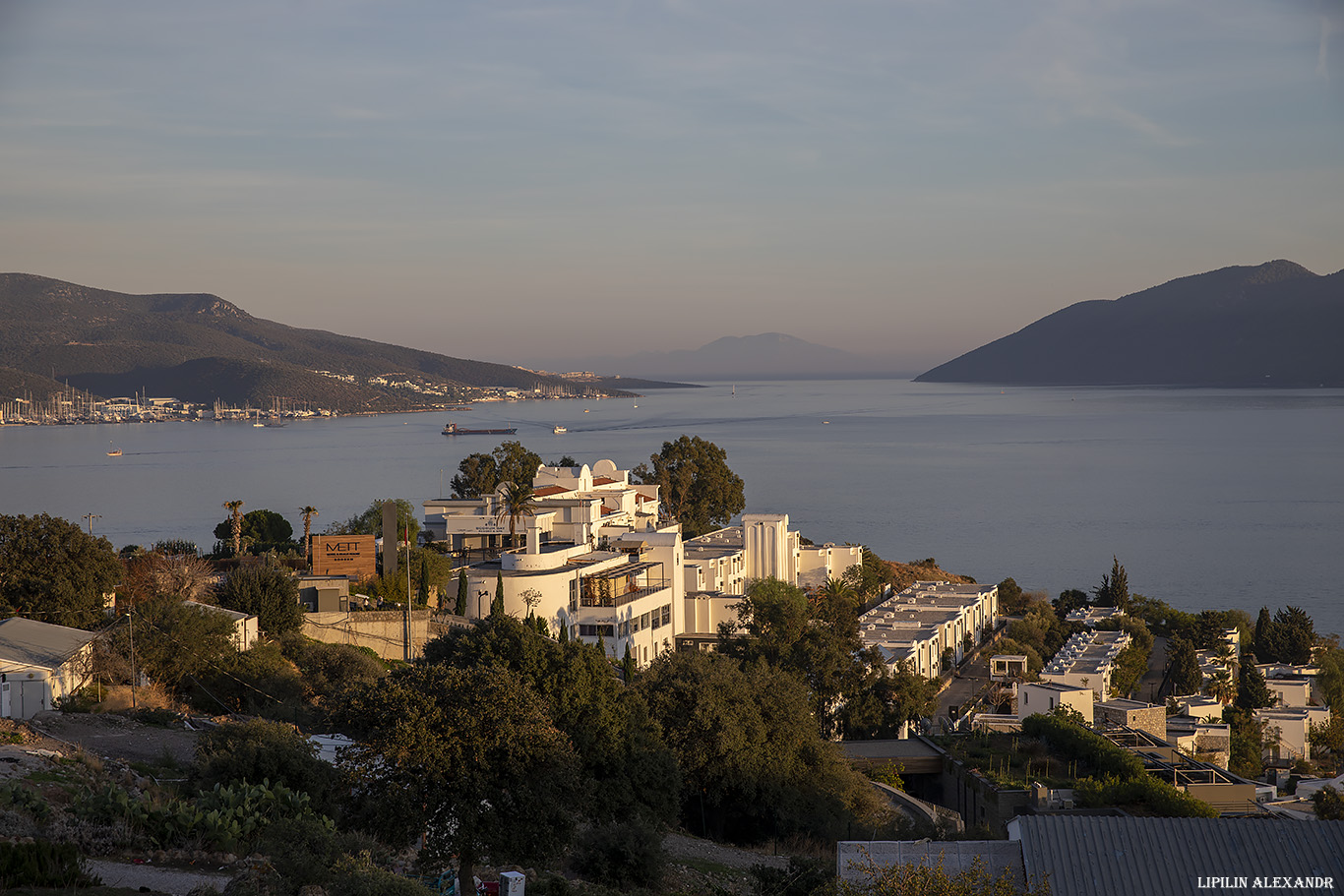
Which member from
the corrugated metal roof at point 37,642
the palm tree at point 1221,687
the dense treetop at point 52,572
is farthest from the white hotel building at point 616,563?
the palm tree at point 1221,687

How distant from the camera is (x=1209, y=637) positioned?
36531 mm

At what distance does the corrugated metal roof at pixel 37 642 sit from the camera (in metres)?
17.5

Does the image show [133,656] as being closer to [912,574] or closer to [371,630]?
[371,630]

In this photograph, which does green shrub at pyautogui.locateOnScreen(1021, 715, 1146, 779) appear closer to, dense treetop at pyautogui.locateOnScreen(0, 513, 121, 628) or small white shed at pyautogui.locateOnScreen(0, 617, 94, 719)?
small white shed at pyautogui.locateOnScreen(0, 617, 94, 719)

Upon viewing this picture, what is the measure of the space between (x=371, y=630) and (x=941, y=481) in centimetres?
7599

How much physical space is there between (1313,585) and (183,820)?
188ft

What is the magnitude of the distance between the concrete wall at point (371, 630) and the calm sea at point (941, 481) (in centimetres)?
3823

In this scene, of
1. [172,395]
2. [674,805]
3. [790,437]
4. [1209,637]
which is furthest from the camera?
[172,395]

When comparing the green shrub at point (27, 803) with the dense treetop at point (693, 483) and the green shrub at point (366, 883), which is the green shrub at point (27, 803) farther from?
the dense treetop at point (693, 483)

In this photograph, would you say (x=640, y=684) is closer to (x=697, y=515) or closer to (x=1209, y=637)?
(x=1209, y=637)

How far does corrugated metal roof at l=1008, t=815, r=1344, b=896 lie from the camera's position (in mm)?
8453

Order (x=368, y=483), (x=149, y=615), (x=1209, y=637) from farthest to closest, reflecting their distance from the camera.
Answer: (x=368, y=483) < (x=1209, y=637) < (x=149, y=615)

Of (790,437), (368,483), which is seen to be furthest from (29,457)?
(790,437)

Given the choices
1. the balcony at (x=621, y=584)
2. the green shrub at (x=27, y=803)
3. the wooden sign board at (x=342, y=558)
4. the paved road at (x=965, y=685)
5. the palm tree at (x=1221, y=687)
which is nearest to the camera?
the green shrub at (x=27, y=803)
